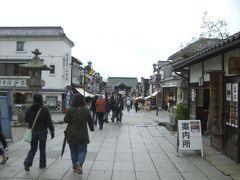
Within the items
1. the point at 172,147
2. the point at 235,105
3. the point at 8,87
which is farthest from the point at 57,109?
the point at 235,105

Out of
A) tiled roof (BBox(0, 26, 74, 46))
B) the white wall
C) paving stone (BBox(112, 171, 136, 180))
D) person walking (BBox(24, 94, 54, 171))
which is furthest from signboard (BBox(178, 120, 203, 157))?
tiled roof (BBox(0, 26, 74, 46))

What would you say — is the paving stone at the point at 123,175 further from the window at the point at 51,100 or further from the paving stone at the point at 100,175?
the window at the point at 51,100

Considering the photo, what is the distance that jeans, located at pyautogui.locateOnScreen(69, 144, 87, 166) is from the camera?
9.31 m

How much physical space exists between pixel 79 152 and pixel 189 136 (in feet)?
13.5

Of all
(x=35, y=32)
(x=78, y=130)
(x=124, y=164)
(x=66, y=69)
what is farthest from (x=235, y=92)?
(x=35, y=32)

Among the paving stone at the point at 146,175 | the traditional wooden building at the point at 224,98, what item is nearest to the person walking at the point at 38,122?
the paving stone at the point at 146,175

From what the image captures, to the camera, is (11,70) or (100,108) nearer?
(100,108)

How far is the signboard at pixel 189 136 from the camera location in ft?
40.2

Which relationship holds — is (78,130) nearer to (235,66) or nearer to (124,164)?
(124,164)

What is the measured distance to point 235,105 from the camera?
11.5 m

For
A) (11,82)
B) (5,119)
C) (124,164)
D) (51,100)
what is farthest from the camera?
(51,100)

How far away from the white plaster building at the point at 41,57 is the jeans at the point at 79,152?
3742 centimetres

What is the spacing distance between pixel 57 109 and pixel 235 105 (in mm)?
36186

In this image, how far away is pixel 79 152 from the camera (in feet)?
30.7
